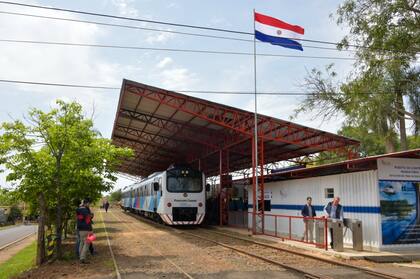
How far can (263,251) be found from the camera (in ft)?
47.4

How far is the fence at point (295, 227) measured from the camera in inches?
563

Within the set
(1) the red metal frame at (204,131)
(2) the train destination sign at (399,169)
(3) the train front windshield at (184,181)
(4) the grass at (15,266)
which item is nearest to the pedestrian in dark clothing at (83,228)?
(4) the grass at (15,266)

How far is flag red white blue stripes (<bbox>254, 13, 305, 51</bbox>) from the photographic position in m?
19.4

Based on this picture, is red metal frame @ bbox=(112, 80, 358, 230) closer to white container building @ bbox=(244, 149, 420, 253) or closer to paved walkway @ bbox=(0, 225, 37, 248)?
white container building @ bbox=(244, 149, 420, 253)

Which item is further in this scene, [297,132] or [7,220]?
[7,220]

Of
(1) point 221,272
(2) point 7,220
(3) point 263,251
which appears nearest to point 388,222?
(3) point 263,251

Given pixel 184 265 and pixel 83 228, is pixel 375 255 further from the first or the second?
pixel 83 228

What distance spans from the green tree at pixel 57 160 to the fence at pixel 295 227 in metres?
6.91

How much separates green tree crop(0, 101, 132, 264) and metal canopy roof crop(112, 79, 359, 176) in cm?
813

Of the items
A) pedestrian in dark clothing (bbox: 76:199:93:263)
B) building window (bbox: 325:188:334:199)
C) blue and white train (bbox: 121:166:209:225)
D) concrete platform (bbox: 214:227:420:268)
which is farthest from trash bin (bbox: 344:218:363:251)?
blue and white train (bbox: 121:166:209:225)

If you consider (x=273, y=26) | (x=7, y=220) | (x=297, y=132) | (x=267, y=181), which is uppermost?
(x=273, y=26)

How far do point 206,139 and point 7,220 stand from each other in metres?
38.7

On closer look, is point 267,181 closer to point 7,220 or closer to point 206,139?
point 206,139

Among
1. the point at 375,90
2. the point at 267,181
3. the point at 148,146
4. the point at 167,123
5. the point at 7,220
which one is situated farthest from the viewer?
the point at 7,220
